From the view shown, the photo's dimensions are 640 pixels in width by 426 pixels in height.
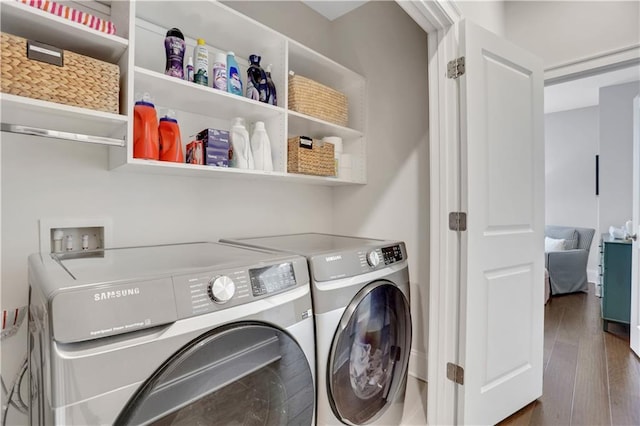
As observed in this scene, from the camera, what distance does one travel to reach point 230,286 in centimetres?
89

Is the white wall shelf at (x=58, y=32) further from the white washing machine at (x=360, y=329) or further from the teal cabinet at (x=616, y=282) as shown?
the teal cabinet at (x=616, y=282)

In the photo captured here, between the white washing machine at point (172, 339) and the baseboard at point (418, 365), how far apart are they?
1131 mm

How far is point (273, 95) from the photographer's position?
1.72 meters

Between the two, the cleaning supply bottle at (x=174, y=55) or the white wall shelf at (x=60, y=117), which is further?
the cleaning supply bottle at (x=174, y=55)

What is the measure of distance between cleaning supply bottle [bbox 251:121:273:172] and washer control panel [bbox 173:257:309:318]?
0.73 meters

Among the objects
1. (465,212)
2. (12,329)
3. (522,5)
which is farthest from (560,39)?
(12,329)

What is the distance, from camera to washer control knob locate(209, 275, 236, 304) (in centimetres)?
85

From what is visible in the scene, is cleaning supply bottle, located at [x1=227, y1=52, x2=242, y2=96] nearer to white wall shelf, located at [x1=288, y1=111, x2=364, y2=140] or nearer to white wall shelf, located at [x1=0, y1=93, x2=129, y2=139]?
white wall shelf, located at [x1=288, y1=111, x2=364, y2=140]

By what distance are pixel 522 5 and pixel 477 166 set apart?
1356 millimetres

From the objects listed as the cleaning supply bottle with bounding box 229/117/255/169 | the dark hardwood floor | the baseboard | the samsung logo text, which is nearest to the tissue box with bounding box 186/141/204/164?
the cleaning supply bottle with bounding box 229/117/255/169

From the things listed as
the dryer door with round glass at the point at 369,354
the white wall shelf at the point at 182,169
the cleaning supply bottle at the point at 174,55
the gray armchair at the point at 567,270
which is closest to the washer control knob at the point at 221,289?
the dryer door with round glass at the point at 369,354

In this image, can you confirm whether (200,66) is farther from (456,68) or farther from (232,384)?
(232,384)

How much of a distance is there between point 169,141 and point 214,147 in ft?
0.61

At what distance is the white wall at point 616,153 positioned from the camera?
155 inches
